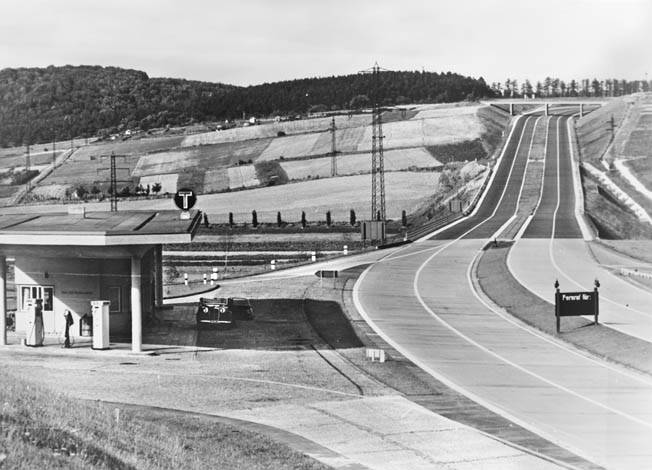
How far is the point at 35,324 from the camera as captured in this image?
41.4m

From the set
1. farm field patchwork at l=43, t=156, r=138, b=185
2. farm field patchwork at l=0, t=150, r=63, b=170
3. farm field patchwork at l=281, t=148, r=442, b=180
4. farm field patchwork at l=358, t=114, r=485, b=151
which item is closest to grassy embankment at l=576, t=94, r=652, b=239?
farm field patchwork at l=358, t=114, r=485, b=151

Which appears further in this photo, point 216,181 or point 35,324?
point 216,181

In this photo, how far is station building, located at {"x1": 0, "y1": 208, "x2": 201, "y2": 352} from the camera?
133 ft

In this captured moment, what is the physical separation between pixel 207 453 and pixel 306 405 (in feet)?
25.2

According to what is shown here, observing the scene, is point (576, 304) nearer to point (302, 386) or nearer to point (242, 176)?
point (302, 386)

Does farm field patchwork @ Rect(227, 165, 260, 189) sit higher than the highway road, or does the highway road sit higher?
farm field patchwork @ Rect(227, 165, 260, 189)

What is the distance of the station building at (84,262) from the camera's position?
133 ft

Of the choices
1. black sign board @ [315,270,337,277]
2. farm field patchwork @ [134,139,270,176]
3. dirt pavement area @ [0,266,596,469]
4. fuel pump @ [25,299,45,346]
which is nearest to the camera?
dirt pavement area @ [0,266,596,469]

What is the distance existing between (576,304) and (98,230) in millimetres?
21264

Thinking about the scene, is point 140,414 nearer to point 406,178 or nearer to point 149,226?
point 149,226

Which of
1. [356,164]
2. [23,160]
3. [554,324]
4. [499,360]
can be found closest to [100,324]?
[499,360]

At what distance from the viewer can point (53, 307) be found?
146ft

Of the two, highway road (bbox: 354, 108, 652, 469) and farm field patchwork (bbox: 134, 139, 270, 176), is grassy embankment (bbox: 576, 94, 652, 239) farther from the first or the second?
farm field patchwork (bbox: 134, 139, 270, 176)

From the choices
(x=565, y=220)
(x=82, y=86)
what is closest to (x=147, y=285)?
(x=565, y=220)
